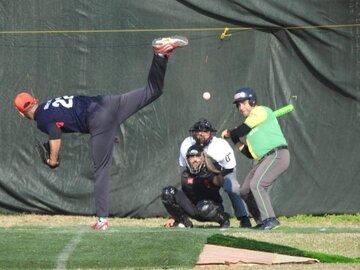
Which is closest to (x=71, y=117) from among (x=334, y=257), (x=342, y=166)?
(x=334, y=257)

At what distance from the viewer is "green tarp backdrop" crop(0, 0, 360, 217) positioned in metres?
13.6

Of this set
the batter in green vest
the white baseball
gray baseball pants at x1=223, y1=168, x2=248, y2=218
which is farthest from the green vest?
the white baseball

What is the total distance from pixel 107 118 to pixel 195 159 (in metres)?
1.50

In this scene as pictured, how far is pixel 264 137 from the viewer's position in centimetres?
1116

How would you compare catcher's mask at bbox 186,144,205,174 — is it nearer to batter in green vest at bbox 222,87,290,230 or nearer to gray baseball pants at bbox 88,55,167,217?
batter in green vest at bbox 222,87,290,230

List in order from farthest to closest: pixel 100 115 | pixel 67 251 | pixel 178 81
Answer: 1. pixel 178 81
2. pixel 100 115
3. pixel 67 251

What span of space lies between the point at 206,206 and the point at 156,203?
7.29ft

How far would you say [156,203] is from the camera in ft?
45.6

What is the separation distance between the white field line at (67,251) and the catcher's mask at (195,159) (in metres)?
2.13

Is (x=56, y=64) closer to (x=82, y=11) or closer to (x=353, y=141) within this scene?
(x=82, y=11)

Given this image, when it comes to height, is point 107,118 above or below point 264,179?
above

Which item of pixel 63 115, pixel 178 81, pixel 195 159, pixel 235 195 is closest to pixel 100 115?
pixel 63 115

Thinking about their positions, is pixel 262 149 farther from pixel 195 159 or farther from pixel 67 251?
pixel 67 251

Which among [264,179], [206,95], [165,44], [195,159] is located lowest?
[264,179]
